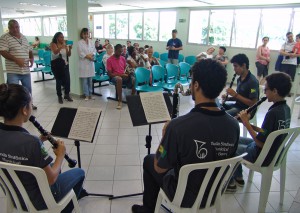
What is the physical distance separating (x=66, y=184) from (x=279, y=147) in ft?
5.46

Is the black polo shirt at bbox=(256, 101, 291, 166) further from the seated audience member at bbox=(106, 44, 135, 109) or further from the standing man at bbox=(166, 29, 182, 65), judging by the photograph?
the standing man at bbox=(166, 29, 182, 65)

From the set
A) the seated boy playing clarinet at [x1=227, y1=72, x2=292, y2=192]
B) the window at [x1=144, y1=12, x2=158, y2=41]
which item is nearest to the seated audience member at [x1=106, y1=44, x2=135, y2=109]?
the seated boy playing clarinet at [x1=227, y1=72, x2=292, y2=192]

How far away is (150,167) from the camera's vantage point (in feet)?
5.78

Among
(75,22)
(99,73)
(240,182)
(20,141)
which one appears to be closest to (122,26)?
(99,73)

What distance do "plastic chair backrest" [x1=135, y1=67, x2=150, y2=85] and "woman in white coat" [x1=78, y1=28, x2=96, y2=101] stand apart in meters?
1.04

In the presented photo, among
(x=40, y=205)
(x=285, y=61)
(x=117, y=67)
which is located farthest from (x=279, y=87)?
(x=285, y=61)

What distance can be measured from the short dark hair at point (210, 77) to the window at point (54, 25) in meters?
14.4

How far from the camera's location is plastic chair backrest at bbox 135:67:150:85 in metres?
4.85

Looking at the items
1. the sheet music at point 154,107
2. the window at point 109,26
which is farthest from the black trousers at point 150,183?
the window at point 109,26

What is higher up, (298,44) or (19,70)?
(298,44)

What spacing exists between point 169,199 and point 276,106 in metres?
1.19

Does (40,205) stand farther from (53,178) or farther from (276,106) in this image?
(276,106)

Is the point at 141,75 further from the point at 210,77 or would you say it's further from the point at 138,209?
the point at 210,77

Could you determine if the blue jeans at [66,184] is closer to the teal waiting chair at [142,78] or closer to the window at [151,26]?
the teal waiting chair at [142,78]
